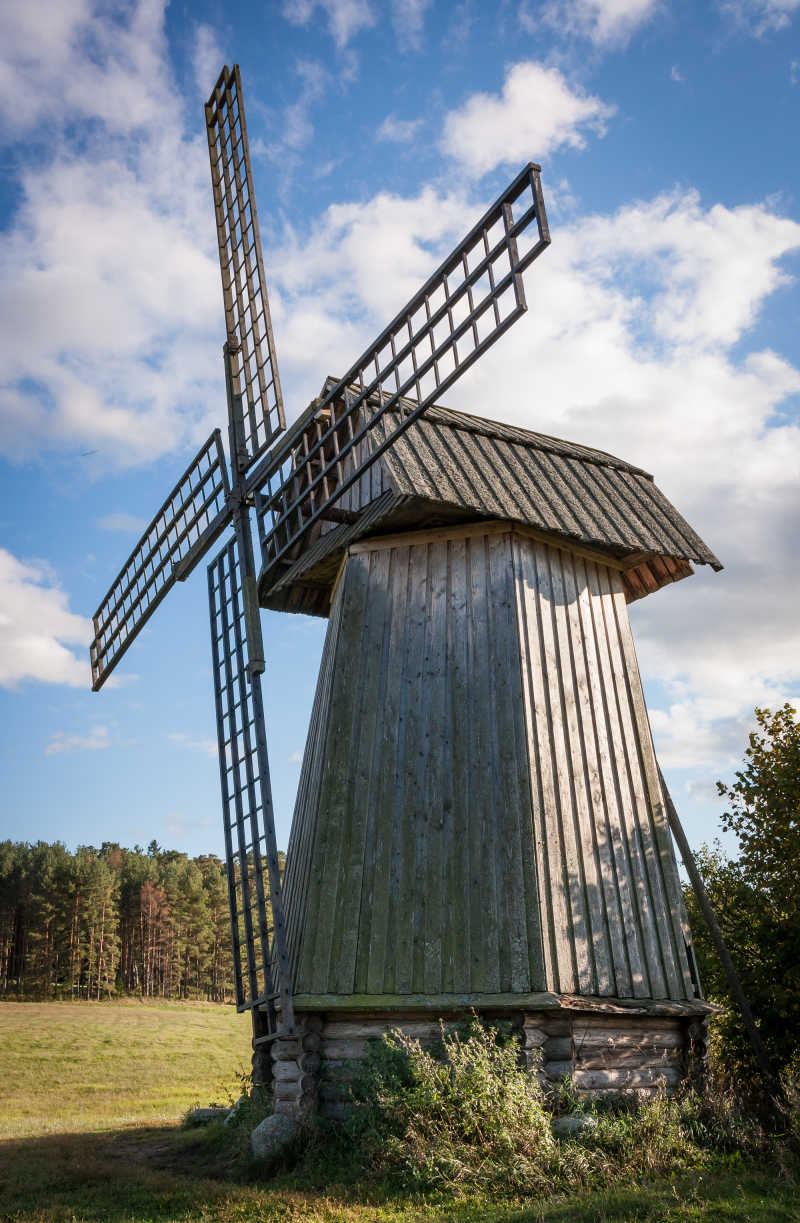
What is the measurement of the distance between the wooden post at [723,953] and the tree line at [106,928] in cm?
4395

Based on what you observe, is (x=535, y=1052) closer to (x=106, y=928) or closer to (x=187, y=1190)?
(x=187, y=1190)

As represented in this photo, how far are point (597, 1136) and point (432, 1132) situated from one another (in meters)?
1.33

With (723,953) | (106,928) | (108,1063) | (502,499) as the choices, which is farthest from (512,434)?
(106,928)

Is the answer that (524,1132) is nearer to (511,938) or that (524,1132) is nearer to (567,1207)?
(567,1207)

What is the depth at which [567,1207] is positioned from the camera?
632cm

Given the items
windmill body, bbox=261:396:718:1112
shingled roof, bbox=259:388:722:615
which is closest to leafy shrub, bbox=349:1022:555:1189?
windmill body, bbox=261:396:718:1112

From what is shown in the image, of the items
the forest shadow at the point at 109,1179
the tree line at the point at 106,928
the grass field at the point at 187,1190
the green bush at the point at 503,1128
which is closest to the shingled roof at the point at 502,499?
the green bush at the point at 503,1128

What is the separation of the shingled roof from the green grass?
A: 7.14m

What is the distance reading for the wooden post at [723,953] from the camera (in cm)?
1026

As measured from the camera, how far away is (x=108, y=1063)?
2627cm

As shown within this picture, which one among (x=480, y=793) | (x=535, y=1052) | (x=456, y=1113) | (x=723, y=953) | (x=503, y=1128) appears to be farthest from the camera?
(x=723, y=953)

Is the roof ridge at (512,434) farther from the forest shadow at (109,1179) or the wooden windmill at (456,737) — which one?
the forest shadow at (109,1179)

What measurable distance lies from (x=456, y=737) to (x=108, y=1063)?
21181mm

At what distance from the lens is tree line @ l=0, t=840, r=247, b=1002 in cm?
4966
